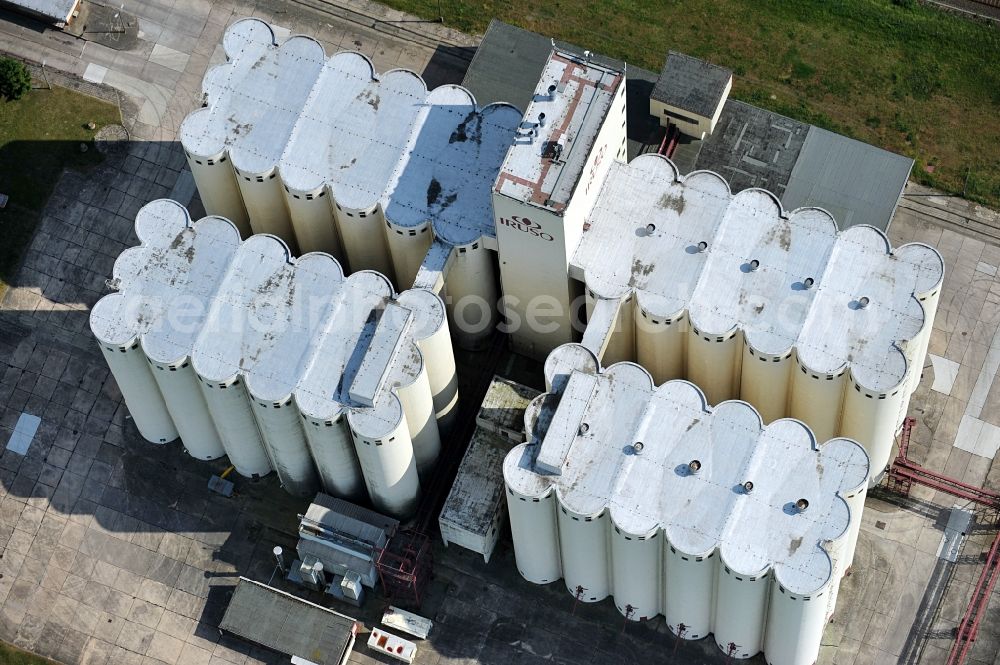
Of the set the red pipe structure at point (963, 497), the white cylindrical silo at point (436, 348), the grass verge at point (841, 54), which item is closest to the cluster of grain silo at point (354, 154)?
the white cylindrical silo at point (436, 348)

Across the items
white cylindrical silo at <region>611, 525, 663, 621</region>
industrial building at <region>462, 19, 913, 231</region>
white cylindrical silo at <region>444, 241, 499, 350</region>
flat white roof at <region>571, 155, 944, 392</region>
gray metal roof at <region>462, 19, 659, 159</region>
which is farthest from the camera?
gray metal roof at <region>462, 19, 659, 159</region>

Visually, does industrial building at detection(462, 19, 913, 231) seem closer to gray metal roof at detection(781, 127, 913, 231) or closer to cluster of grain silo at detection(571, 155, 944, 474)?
gray metal roof at detection(781, 127, 913, 231)

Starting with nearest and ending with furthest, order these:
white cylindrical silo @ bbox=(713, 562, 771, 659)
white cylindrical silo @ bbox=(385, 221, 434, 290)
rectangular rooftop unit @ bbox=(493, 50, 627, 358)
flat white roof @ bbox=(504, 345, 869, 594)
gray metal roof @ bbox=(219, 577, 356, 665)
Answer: flat white roof @ bbox=(504, 345, 869, 594) → white cylindrical silo @ bbox=(713, 562, 771, 659) → rectangular rooftop unit @ bbox=(493, 50, 627, 358) → gray metal roof @ bbox=(219, 577, 356, 665) → white cylindrical silo @ bbox=(385, 221, 434, 290)

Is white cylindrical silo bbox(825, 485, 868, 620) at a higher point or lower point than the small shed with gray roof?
lower

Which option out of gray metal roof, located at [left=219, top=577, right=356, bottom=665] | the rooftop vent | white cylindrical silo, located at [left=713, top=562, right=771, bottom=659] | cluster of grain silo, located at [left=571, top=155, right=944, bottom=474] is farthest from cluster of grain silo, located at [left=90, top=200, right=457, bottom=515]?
white cylindrical silo, located at [left=713, top=562, right=771, bottom=659]

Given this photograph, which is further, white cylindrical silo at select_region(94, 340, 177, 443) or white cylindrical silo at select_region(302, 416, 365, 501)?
white cylindrical silo at select_region(94, 340, 177, 443)

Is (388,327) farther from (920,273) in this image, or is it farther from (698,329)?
(920,273)

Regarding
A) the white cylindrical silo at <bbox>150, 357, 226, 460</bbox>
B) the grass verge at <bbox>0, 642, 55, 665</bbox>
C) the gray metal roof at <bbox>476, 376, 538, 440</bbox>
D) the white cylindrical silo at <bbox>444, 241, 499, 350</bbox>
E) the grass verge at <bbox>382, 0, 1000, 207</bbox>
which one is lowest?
the grass verge at <bbox>0, 642, 55, 665</bbox>
